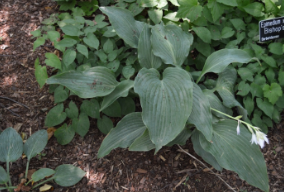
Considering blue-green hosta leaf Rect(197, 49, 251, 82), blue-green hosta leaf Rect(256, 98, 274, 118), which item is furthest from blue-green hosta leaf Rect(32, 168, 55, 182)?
blue-green hosta leaf Rect(256, 98, 274, 118)

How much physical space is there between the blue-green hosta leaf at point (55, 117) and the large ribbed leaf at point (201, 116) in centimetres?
113

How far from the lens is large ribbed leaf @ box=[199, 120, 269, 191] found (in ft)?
5.84

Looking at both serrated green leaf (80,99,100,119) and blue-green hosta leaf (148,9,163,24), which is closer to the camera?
serrated green leaf (80,99,100,119)

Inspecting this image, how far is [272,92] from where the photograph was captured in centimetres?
213

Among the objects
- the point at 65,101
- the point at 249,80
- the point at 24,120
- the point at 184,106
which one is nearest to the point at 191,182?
the point at 184,106

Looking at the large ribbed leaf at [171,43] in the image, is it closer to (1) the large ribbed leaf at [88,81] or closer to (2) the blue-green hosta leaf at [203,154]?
(1) the large ribbed leaf at [88,81]

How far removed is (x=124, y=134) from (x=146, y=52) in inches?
28.6

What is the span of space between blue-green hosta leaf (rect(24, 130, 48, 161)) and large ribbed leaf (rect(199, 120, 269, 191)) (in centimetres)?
129

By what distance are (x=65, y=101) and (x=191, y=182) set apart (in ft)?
4.58

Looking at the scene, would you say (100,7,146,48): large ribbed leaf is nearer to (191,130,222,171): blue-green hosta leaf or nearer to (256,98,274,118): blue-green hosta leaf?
(191,130,222,171): blue-green hosta leaf

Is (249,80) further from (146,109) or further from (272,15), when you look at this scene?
(146,109)

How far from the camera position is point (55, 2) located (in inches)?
117

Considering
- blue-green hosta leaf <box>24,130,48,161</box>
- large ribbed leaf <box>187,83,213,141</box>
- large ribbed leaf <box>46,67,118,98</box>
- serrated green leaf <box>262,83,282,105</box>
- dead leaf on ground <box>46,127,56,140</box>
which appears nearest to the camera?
large ribbed leaf <box>187,83,213,141</box>

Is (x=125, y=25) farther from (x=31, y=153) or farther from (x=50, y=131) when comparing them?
(x=31, y=153)
